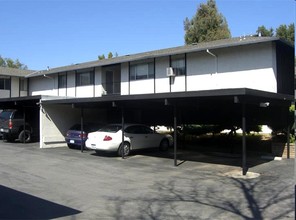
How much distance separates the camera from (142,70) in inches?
938

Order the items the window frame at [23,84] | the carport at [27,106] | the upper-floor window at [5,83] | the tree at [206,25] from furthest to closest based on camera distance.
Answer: the tree at [206,25], the window frame at [23,84], the upper-floor window at [5,83], the carport at [27,106]

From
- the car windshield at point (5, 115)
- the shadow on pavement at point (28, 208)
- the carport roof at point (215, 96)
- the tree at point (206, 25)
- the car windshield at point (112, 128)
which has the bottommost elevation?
the shadow on pavement at point (28, 208)

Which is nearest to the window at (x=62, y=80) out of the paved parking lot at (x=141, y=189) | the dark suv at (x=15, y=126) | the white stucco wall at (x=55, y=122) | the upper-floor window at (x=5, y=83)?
the dark suv at (x=15, y=126)

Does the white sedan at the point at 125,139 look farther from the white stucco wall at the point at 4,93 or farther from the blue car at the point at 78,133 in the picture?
the white stucco wall at the point at 4,93

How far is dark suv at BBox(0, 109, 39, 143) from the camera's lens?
23.3 m

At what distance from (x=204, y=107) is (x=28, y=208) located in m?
10.8

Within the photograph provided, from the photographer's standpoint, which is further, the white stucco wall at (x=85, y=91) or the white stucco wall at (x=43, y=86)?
the white stucco wall at (x=43, y=86)

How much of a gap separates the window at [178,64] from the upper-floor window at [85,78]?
25.4ft

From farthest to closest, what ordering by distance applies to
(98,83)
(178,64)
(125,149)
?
1. (98,83)
2. (178,64)
3. (125,149)

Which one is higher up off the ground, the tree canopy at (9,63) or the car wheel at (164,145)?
the tree canopy at (9,63)

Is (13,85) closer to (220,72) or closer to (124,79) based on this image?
(124,79)

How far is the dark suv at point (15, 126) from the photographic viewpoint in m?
23.3

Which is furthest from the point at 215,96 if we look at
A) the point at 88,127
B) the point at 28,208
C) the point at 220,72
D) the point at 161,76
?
the point at 161,76

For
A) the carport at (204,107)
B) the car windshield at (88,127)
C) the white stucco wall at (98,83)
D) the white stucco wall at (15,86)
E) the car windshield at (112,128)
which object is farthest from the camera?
the white stucco wall at (15,86)
